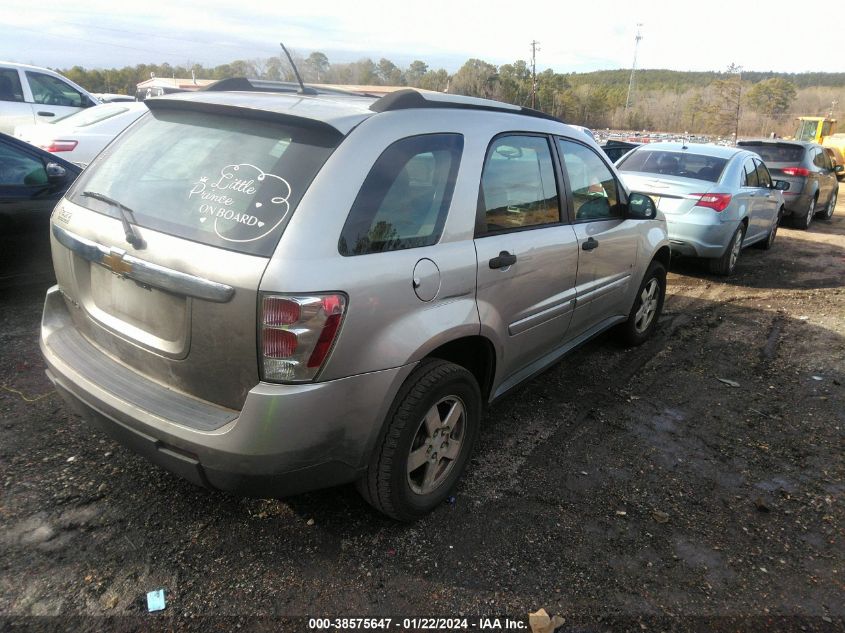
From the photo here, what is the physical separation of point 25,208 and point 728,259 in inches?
299

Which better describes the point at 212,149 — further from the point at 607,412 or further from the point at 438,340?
the point at 607,412

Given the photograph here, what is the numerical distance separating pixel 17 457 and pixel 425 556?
214 cm

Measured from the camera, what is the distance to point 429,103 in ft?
9.04

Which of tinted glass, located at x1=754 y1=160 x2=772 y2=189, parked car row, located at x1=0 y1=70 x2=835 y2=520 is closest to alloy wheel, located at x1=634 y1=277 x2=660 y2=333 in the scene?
parked car row, located at x1=0 y1=70 x2=835 y2=520

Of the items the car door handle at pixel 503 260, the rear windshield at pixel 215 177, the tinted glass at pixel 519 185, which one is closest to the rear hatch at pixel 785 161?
the tinted glass at pixel 519 185

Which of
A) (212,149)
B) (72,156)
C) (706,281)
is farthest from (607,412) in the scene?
(72,156)

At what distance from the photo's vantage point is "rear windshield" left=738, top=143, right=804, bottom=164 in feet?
39.2

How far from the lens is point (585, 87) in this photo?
101188 mm

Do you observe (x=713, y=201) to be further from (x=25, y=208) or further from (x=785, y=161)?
(x=25, y=208)

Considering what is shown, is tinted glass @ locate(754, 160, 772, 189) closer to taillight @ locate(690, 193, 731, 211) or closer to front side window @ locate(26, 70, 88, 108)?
taillight @ locate(690, 193, 731, 211)

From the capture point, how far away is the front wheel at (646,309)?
490 cm

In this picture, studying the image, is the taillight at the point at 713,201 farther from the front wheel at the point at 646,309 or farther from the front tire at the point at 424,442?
the front tire at the point at 424,442

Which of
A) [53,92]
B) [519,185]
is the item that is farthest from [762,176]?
[53,92]

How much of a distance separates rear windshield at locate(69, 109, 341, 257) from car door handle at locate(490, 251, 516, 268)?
97 centimetres
